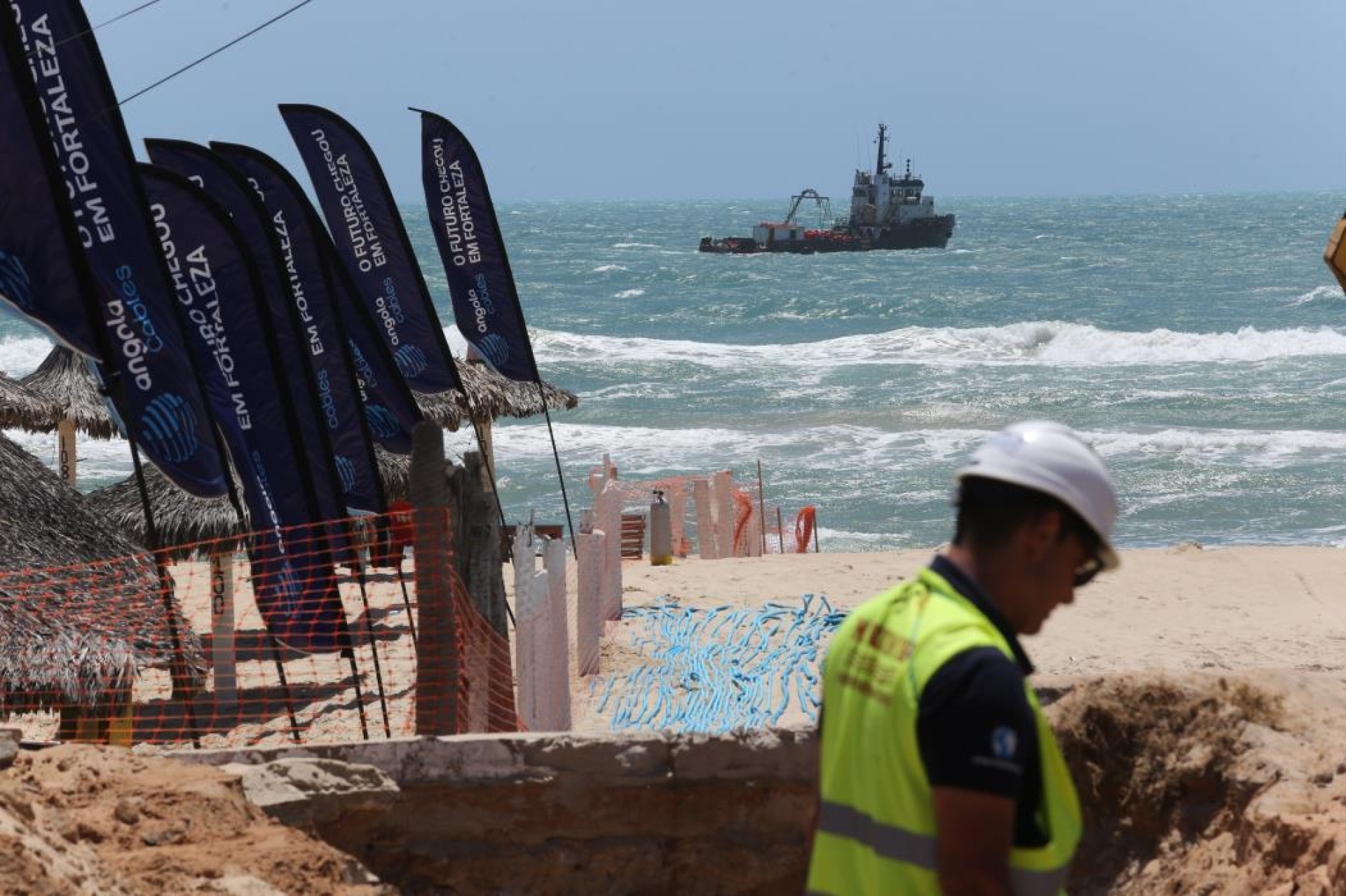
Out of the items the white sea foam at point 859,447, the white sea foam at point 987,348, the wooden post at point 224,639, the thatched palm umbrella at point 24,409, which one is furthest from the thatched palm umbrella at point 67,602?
the white sea foam at point 987,348

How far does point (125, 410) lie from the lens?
7996mm

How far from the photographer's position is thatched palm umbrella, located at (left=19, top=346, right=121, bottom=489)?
1725 centimetres

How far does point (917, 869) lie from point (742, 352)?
47.9 metres

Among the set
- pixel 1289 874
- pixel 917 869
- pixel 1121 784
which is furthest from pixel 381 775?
pixel 917 869

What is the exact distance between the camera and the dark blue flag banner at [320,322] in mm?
11055

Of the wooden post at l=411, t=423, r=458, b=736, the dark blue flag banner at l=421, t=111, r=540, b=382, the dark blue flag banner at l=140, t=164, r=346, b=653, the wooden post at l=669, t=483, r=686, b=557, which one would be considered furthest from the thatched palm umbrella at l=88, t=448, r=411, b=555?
the wooden post at l=669, t=483, r=686, b=557

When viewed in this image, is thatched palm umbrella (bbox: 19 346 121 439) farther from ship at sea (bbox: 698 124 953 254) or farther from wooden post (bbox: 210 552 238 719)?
ship at sea (bbox: 698 124 953 254)

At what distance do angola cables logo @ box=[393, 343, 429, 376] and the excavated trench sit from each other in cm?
846

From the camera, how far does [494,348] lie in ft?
48.1

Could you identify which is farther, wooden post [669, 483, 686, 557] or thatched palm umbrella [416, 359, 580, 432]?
wooden post [669, 483, 686, 557]

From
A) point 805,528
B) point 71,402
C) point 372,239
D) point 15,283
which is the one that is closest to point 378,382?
point 372,239

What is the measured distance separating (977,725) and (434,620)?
544cm

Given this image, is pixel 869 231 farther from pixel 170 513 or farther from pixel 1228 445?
pixel 170 513

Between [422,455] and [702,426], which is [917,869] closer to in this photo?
[422,455]
